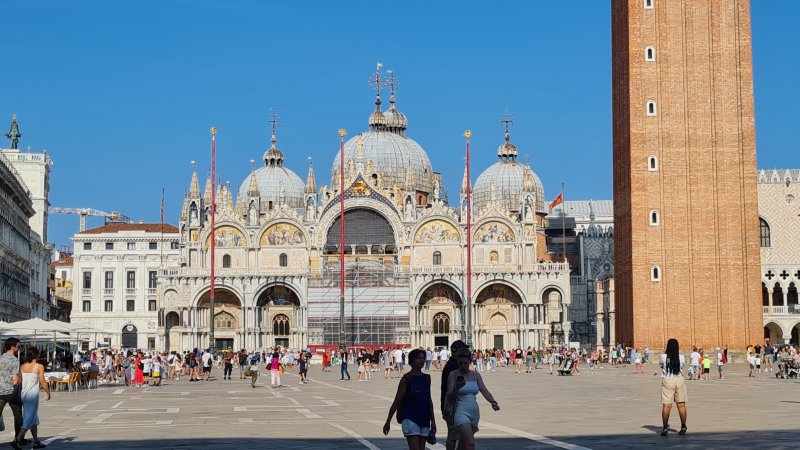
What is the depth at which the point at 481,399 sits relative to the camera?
94.6 feet

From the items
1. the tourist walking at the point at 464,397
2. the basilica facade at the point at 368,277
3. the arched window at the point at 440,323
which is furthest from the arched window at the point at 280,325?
the tourist walking at the point at 464,397

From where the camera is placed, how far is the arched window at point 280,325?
3509 inches

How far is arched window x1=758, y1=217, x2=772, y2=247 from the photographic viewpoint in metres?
83.9

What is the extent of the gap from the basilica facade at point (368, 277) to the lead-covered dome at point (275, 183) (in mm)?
14681

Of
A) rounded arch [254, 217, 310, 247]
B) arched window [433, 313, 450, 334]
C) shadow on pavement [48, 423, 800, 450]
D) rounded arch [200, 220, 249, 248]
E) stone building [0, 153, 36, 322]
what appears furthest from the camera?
rounded arch [200, 220, 249, 248]

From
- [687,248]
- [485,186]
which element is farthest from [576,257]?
[687,248]

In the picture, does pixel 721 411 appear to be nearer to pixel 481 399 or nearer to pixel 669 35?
pixel 481 399

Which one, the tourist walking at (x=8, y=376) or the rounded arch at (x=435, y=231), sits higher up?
the rounded arch at (x=435, y=231)

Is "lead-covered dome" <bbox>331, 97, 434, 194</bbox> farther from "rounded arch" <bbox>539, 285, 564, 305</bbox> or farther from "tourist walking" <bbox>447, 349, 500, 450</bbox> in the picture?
"tourist walking" <bbox>447, 349, 500, 450</bbox>

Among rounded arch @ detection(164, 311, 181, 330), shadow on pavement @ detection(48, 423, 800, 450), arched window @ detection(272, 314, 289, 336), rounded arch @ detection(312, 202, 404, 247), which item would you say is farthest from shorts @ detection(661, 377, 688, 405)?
rounded arch @ detection(164, 311, 181, 330)

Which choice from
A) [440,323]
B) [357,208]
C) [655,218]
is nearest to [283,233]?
[357,208]

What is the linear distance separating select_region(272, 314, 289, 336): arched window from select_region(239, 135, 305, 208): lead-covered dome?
18026mm

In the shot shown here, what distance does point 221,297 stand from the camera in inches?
3514

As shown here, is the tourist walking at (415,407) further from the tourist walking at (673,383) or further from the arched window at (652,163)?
the arched window at (652,163)
